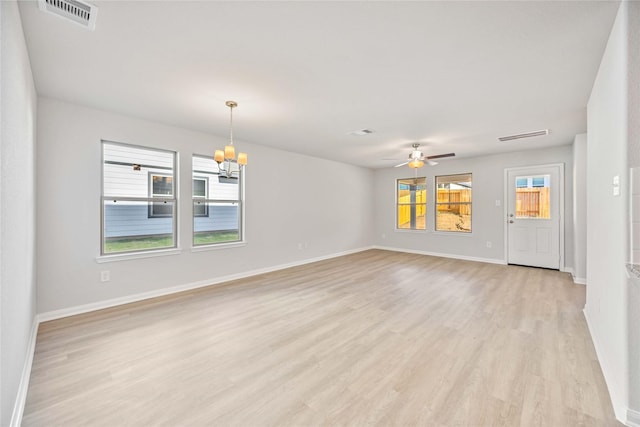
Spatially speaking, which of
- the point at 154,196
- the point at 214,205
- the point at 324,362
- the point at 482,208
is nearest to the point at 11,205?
the point at 324,362

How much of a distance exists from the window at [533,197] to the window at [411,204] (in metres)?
2.10

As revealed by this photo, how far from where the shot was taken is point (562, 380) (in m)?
2.01

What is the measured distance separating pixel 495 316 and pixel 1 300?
163 inches

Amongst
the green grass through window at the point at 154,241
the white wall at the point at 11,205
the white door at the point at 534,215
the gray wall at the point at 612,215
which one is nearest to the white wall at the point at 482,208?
the white door at the point at 534,215

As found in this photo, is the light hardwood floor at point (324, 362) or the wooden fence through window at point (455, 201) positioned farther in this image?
the wooden fence through window at point (455, 201)

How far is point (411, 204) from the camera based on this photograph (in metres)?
7.82

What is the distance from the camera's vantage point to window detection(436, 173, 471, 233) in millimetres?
6758

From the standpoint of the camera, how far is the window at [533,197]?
561cm

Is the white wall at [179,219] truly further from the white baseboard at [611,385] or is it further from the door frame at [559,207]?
the white baseboard at [611,385]

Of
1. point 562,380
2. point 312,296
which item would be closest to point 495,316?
point 562,380

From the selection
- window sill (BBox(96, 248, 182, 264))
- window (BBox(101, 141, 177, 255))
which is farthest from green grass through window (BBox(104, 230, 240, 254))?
window sill (BBox(96, 248, 182, 264))

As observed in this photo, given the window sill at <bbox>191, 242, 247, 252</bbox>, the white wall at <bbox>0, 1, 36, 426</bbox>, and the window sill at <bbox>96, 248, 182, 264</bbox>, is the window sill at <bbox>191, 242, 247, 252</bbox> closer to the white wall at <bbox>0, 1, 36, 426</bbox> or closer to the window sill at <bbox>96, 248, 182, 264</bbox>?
the window sill at <bbox>96, 248, 182, 264</bbox>

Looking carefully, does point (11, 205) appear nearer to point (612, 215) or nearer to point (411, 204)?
point (612, 215)

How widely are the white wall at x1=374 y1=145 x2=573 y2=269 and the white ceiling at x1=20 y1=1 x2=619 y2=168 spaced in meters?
1.97
